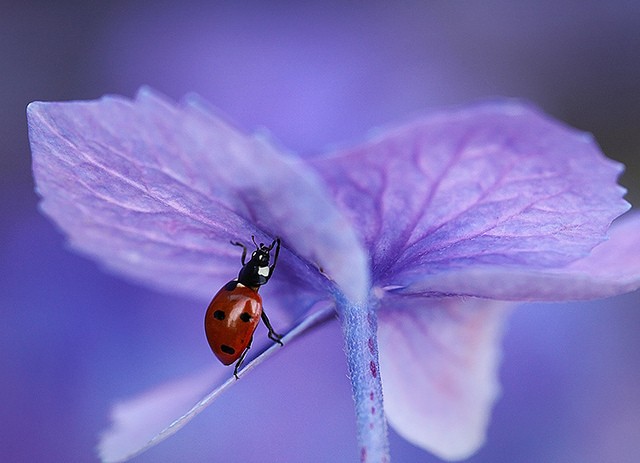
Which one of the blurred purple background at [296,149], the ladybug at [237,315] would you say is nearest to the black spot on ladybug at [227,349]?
the ladybug at [237,315]

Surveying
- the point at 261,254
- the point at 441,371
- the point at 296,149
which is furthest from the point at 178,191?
the point at 296,149

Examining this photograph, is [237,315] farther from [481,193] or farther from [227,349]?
[481,193]

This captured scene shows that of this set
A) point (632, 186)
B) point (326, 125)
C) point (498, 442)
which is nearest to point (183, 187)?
point (498, 442)

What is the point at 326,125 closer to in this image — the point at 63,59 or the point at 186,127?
the point at 63,59

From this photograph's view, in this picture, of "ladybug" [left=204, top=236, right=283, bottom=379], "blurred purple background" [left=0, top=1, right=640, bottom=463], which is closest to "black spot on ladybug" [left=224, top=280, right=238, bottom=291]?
"ladybug" [left=204, top=236, right=283, bottom=379]

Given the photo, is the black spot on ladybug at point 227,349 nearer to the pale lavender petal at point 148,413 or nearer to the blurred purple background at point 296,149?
the pale lavender petal at point 148,413

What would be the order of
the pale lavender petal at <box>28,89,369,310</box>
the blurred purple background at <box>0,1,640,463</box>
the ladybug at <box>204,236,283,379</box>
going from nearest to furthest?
the pale lavender petal at <box>28,89,369,310</box>
the ladybug at <box>204,236,283,379</box>
the blurred purple background at <box>0,1,640,463</box>

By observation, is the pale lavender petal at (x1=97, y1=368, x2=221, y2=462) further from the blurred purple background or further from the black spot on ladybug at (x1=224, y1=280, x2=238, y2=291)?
the blurred purple background
